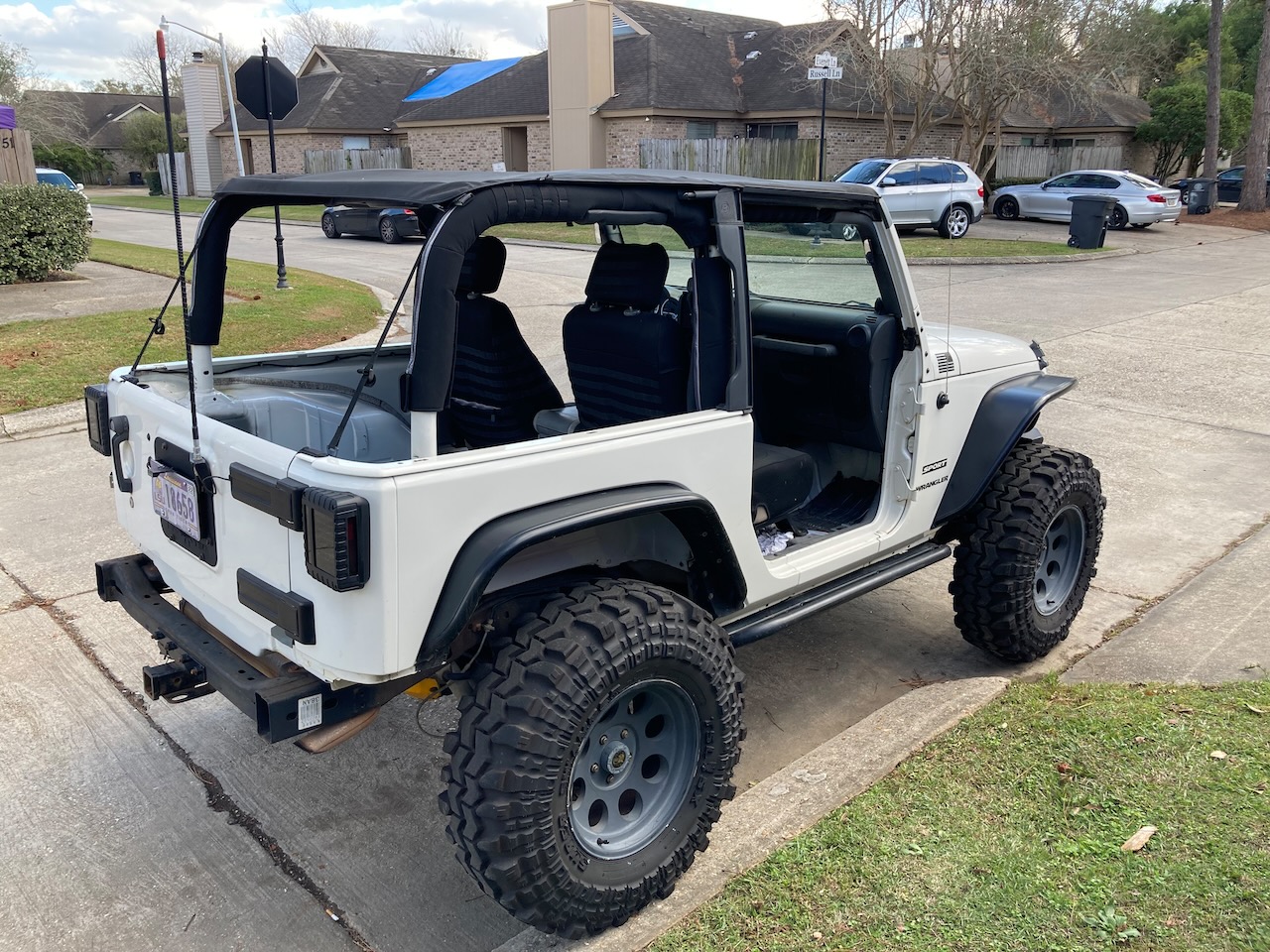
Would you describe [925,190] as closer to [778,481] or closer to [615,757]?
[778,481]

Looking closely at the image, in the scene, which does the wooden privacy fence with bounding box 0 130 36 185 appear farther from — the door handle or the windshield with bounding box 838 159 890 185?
the windshield with bounding box 838 159 890 185

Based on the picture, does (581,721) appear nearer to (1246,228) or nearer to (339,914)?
(339,914)

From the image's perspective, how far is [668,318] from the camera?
3.22 meters

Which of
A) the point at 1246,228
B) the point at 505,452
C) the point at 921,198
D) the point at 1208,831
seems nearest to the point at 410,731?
the point at 505,452

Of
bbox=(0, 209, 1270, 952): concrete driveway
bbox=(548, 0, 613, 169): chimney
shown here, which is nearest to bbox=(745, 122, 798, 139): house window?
bbox=(548, 0, 613, 169): chimney

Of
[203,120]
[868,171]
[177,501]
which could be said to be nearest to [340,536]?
[177,501]

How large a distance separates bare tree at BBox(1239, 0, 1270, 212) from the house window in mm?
12214

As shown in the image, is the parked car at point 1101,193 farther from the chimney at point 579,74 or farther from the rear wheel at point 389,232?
the rear wheel at point 389,232

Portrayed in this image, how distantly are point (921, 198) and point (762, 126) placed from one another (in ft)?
40.7

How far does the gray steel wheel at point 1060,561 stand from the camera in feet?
14.4

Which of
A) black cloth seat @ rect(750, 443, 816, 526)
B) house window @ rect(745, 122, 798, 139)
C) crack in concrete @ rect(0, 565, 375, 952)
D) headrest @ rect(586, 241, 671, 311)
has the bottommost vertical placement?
crack in concrete @ rect(0, 565, 375, 952)

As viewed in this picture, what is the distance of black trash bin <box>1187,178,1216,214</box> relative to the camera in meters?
29.5

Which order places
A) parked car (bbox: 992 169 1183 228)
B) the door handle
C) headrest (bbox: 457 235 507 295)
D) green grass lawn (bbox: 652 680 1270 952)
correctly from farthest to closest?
parked car (bbox: 992 169 1183 228), headrest (bbox: 457 235 507 295), the door handle, green grass lawn (bbox: 652 680 1270 952)

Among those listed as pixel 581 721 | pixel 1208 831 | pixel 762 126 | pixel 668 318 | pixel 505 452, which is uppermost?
pixel 762 126
